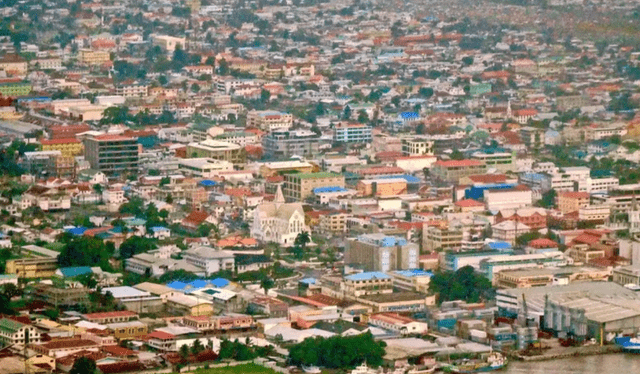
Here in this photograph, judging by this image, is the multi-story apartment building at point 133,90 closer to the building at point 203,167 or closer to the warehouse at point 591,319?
the building at point 203,167

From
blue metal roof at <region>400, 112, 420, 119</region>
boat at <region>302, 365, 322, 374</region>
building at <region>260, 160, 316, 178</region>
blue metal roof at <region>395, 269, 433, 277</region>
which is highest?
blue metal roof at <region>400, 112, 420, 119</region>

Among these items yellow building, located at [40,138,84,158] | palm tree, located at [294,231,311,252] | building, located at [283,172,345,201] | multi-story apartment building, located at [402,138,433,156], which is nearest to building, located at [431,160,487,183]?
multi-story apartment building, located at [402,138,433,156]

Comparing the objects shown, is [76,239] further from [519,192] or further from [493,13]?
[493,13]

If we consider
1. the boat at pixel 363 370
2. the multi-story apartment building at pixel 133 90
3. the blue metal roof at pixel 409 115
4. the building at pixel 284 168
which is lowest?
the boat at pixel 363 370

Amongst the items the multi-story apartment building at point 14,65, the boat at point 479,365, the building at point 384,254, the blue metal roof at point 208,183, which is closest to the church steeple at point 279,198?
the blue metal roof at point 208,183

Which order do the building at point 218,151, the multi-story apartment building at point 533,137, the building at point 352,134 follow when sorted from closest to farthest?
the building at point 218,151
the multi-story apartment building at point 533,137
the building at point 352,134

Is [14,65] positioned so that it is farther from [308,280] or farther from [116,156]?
[308,280]

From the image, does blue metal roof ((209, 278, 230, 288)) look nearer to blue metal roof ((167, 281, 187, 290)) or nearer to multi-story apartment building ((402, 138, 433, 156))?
blue metal roof ((167, 281, 187, 290))
